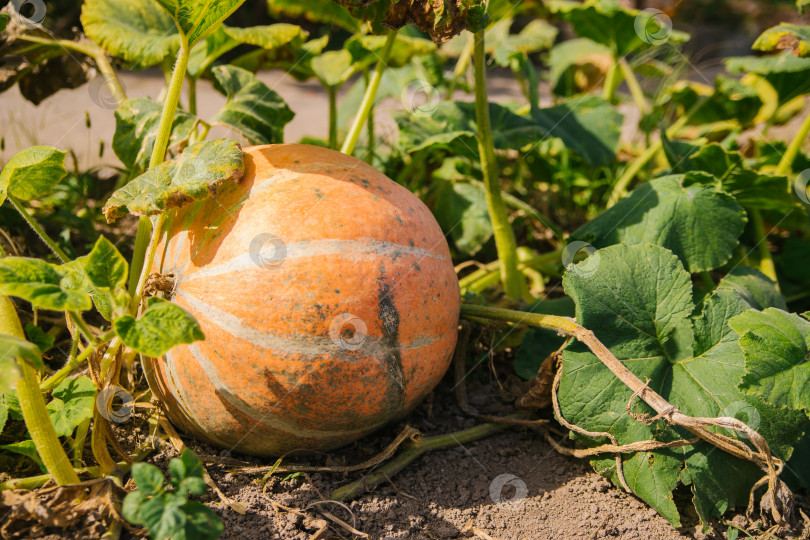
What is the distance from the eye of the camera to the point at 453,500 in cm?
172

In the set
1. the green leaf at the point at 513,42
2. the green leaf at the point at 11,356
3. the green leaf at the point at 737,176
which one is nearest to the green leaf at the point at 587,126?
the green leaf at the point at 737,176

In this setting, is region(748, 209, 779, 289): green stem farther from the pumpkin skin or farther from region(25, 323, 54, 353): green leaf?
region(25, 323, 54, 353): green leaf

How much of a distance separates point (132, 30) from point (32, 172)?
0.77 meters

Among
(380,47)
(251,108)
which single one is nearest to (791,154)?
(380,47)

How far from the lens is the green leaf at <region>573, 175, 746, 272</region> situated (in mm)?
2094

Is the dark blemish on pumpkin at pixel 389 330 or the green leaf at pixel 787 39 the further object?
the green leaf at pixel 787 39

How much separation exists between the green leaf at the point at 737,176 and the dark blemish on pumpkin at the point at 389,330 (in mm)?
1451

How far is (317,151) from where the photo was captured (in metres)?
1.86

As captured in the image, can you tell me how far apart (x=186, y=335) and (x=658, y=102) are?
2983 mm

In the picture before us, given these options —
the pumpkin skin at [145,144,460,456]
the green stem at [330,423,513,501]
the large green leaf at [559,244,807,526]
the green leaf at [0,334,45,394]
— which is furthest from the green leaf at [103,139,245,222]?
the large green leaf at [559,244,807,526]

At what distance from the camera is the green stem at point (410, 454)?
1.67 m

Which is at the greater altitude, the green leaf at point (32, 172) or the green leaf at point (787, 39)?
the green leaf at point (32, 172)

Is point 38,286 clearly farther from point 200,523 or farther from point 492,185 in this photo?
point 492,185

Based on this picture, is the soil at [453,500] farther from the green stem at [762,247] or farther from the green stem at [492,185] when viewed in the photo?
the green stem at [762,247]
